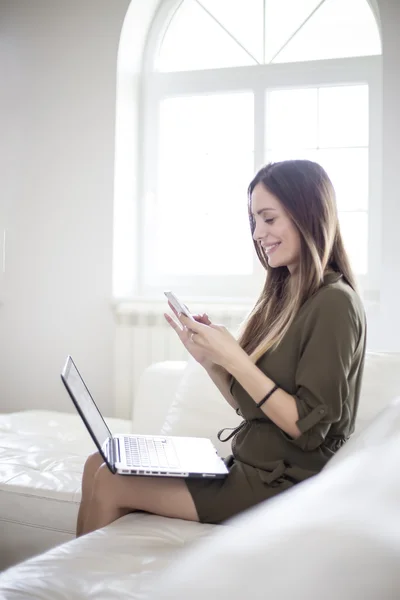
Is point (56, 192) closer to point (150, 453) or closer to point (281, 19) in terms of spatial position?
point (281, 19)

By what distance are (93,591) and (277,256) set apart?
840 millimetres

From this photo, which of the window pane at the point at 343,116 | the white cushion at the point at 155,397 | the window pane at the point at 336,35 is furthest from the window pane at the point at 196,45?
the white cushion at the point at 155,397

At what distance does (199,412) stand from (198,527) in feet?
1.81

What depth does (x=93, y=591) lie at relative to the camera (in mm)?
1029

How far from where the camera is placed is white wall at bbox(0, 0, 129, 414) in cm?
325

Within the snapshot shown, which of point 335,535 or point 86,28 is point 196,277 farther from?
point 335,535

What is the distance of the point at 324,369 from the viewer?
132 centimetres

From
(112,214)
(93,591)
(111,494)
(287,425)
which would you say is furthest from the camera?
(112,214)

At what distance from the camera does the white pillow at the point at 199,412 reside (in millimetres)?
1869

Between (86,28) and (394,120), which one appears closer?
(394,120)

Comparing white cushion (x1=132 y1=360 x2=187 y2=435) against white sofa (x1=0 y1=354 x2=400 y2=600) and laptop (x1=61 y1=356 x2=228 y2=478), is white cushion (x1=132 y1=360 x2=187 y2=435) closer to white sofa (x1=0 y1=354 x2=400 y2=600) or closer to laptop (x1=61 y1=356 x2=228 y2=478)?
white sofa (x1=0 y1=354 x2=400 y2=600)

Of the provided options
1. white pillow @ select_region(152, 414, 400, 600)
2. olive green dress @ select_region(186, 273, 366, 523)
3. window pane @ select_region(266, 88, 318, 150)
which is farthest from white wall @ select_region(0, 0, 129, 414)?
white pillow @ select_region(152, 414, 400, 600)

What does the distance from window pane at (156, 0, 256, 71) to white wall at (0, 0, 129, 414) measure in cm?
33

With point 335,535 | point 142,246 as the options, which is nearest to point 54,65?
point 142,246
